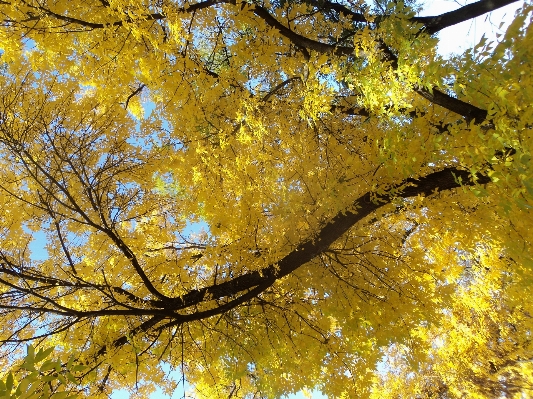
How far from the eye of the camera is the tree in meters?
3.58

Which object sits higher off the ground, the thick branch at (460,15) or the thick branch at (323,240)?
the thick branch at (460,15)

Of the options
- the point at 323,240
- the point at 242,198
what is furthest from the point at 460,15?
the point at 242,198

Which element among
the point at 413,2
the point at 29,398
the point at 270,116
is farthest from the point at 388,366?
the point at 29,398

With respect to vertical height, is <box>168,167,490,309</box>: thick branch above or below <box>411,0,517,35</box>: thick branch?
below

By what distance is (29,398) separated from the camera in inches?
55.1

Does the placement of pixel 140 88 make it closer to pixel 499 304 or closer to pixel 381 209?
pixel 381 209

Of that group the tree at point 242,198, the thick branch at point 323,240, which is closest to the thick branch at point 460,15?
the tree at point 242,198

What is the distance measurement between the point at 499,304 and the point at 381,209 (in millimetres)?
5663

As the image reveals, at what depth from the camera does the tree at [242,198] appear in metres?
3.58

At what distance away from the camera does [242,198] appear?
172 inches

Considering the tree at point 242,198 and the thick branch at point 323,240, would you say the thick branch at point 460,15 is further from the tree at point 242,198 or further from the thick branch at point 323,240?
the thick branch at point 323,240

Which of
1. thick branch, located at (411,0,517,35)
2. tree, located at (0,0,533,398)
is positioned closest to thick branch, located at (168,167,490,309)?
tree, located at (0,0,533,398)

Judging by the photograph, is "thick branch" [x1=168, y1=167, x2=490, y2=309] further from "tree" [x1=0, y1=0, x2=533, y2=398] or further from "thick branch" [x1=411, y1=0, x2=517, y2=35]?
"thick branch" [x1=411, y1=0, x2=517, y2=35]

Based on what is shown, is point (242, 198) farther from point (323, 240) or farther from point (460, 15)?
point (460, 15)
